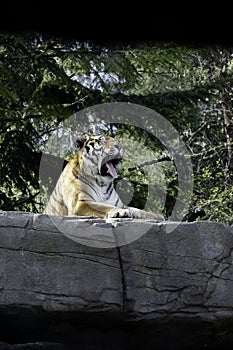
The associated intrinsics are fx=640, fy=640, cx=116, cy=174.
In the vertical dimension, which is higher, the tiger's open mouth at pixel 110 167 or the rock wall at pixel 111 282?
the tiger's open mouth at pixel 110 167

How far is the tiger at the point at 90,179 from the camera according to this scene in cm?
558

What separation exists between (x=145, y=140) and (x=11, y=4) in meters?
8.53

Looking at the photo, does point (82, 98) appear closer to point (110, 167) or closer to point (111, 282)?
point (110, 167)

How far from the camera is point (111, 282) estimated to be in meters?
4.66

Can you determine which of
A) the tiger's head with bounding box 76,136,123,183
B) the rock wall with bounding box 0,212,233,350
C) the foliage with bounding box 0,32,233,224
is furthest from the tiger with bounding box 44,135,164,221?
the foliage with bounding box 0,32,233,224

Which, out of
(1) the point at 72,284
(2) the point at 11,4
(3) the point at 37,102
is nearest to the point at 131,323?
(1) the point at 72,284

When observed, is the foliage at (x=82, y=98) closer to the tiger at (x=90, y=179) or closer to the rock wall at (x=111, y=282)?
the tiger at (x=90, y=179)

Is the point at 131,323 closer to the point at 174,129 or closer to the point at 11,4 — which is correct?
the point at 11,4

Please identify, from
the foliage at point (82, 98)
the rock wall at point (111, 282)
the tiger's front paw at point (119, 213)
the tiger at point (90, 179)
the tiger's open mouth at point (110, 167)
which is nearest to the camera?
the rock wall at point (111, 282)

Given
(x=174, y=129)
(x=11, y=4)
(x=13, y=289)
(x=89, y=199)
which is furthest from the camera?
(x=174, y=129)

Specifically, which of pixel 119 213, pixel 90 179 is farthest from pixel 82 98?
pixel 119 213

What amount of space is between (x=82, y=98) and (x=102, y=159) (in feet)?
11.5

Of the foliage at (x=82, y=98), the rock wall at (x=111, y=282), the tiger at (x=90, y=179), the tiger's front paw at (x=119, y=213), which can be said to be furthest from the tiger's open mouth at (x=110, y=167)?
the foliage at (x=82, y=98)

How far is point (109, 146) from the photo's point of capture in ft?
18.6
